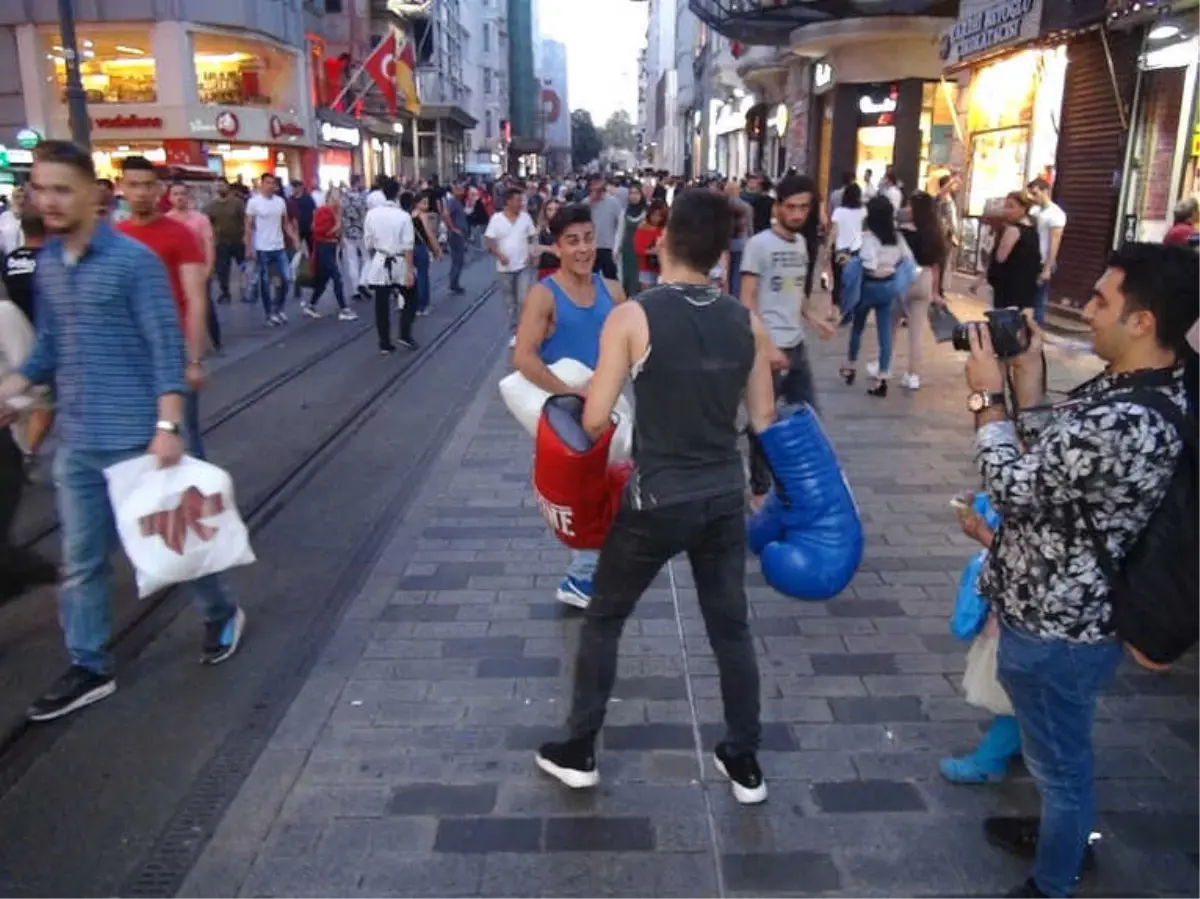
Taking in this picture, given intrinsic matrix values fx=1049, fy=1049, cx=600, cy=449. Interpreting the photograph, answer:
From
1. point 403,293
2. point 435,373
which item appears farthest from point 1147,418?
point 403,293

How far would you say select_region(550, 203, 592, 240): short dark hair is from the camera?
14.4 feet

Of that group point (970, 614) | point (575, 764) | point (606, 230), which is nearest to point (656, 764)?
point (575, 764)

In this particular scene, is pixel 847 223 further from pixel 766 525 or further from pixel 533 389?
pixel 766 525

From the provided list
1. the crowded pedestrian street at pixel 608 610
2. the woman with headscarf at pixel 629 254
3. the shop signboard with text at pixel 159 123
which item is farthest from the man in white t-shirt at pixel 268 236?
the shop signboard with text at pixel 159 123

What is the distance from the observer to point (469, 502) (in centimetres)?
641

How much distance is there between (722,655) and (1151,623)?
1202 millimetres

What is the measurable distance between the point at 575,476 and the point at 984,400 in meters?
1.22

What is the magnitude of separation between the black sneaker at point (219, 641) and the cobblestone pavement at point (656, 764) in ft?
1.43

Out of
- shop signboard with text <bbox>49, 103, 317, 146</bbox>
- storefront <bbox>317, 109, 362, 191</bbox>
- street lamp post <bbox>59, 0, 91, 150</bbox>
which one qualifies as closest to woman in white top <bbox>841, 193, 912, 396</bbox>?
street lamp post <bbox>59, 0, 91, 150</bbox>

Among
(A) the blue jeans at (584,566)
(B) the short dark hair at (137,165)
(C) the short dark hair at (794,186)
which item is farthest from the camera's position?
(C) the short dark hair at (794,186)

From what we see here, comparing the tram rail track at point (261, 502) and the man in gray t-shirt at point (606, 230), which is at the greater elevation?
the man in gray t-shirt at point (606, 230)

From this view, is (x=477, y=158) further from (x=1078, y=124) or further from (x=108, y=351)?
(x=108, y=351)

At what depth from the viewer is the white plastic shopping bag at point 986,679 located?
3.20m

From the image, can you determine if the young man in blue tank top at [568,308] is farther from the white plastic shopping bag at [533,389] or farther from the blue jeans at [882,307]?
the blue jeans at [882,307]
